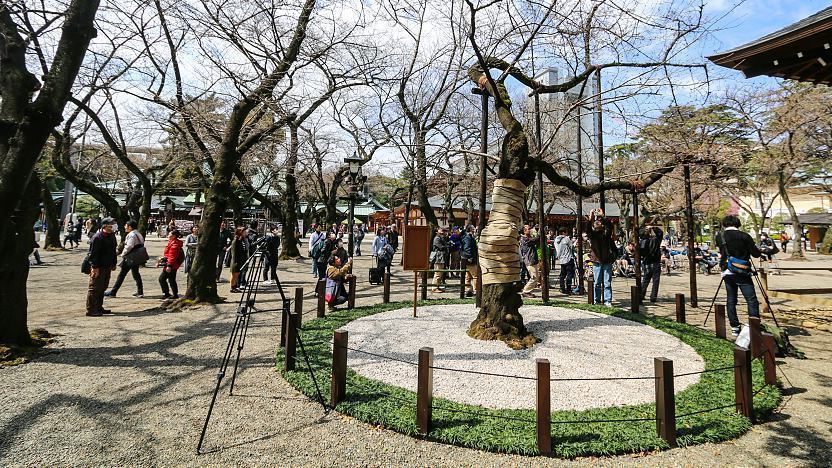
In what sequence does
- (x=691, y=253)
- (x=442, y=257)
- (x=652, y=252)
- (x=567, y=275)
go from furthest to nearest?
(x=442, y=257)
(x=567, y=275)
(x=652, y=252)
(x=691, y=253)

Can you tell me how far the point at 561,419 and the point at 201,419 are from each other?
356 centimetres

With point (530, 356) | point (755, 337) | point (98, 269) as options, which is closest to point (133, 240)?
point (98, 269)

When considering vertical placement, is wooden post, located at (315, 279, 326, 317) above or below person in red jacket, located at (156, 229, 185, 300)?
below

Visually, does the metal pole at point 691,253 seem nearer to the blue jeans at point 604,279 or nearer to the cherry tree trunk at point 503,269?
the blue jeans at point 604,279

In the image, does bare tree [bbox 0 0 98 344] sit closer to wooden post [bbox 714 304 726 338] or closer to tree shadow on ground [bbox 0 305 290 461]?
tree shadow on ground [bbox 0 305 290 461]

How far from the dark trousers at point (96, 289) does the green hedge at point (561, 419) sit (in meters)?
5.52

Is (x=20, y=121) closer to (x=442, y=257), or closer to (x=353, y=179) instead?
(x=353, y=179)

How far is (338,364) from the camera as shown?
4020 millimetres

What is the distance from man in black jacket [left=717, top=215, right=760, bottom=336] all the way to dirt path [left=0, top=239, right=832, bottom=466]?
92cm

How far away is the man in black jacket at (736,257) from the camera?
20.6ft

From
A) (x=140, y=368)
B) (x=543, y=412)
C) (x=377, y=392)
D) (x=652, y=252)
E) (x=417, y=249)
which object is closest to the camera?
(x=543, y=412)

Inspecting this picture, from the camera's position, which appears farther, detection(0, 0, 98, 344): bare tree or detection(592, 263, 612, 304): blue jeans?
detection(592, 263, 612, 304): blue jeans

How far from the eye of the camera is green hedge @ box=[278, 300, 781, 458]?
3.29m

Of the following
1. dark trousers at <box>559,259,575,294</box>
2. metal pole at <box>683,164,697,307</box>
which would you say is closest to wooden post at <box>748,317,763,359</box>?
metal pole at <box>683,164,697,307</box>
